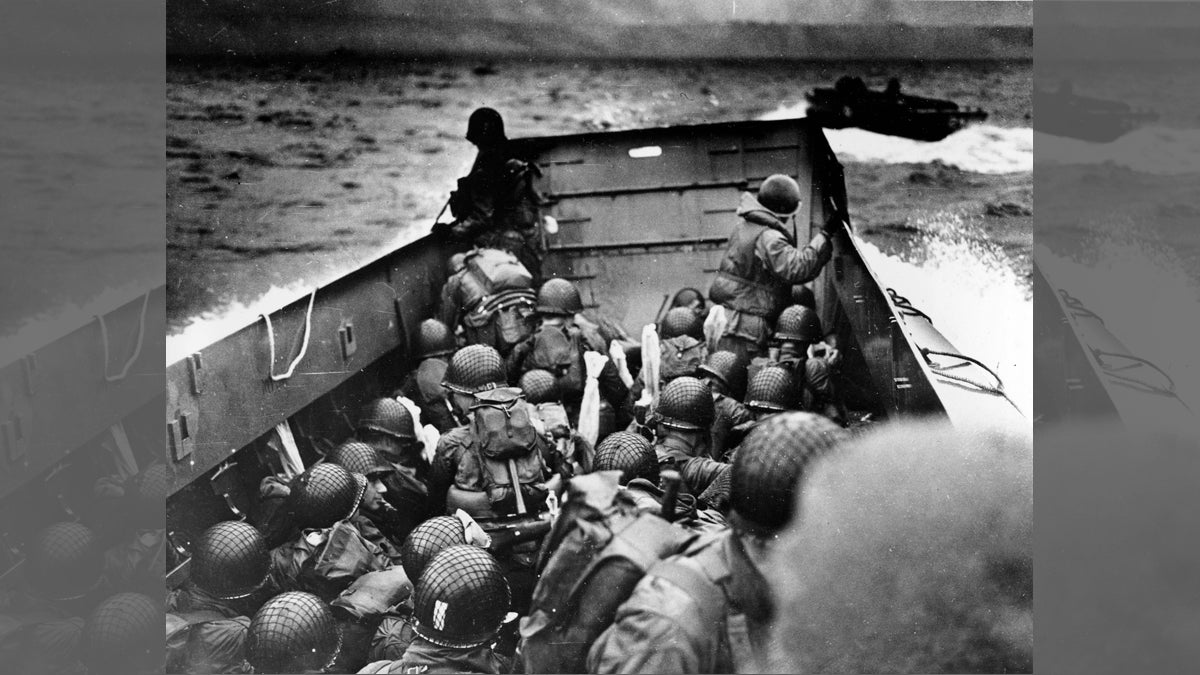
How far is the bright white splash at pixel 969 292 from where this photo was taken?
14.3 feet

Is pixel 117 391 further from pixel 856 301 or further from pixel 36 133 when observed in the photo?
pixel 856 301

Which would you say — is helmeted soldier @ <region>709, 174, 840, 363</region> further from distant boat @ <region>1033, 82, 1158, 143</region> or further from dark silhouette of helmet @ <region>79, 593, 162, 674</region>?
dark silhouette of helmet @ <region>79, 593, 162, 674</region>

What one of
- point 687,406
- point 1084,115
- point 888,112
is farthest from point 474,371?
point 1084,115

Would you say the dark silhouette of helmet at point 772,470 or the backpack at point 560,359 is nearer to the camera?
the dark silhouette of helmet at point 772,470

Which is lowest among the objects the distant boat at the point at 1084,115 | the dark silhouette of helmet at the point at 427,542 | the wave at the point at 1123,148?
the dark silhouette of helmet at the point at 427,542

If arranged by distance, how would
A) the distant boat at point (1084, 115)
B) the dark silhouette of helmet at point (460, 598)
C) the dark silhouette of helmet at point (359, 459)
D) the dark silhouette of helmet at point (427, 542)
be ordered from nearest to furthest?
the dark silhouette of helmet at point (460, 598)
the dark silhouette of helmet at point (427, 542)
the dark silhouette of helmet at point (359, 459)
the distant boat at point (1084, 115)

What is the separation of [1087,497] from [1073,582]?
0.32 m

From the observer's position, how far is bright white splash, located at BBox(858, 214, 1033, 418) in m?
4.35

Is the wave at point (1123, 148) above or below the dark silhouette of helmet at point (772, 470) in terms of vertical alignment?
above

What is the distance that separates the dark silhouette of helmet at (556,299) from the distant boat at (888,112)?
110cm

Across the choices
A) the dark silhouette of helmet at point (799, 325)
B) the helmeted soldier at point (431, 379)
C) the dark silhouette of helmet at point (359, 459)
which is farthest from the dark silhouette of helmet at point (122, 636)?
the dark silhouette of helmet at point (799, 325)

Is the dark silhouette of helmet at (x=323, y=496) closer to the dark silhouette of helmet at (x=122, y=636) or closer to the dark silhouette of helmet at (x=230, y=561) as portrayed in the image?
the dark silhouette of helmet at (x=230, y=561)

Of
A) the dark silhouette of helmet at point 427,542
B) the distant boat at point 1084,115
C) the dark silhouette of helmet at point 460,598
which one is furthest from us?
the distant boat at point 1084,115

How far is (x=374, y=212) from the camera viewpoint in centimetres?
430
